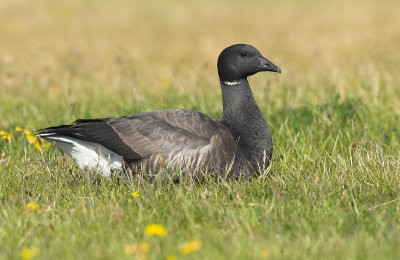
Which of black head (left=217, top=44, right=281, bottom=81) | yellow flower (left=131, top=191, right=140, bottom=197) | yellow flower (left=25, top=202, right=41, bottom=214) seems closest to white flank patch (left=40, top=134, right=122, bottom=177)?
yellow flower (left=131, top=191, right=140, bottom=197)

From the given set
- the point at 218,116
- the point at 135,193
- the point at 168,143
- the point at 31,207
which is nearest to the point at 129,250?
the point at 135,193

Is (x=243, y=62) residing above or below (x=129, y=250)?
above

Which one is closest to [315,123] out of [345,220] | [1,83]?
[345,220]

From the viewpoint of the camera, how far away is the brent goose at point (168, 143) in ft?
17.4

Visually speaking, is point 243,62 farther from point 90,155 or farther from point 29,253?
point 29,253

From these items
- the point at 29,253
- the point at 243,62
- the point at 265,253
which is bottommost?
the point at 265,253

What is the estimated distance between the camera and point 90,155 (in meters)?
5.52

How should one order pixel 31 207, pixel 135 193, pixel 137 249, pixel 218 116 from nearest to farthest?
pixel 137 249, pixel 31 207, pixel 135 193, pixel 218 116

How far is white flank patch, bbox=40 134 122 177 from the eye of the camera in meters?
5.48

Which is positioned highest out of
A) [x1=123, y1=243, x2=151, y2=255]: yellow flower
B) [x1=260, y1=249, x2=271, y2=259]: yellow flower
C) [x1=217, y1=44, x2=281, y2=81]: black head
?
[x1=217, y1=44, x2=281, y2=81]: black head

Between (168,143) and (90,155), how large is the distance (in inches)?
31.8

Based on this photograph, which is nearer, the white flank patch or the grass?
the grass

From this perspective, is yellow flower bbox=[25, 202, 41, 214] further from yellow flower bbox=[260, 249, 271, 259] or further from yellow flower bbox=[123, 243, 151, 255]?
yellow flower bbox=[260, 249, 271, 259]

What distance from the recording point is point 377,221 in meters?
3.86
